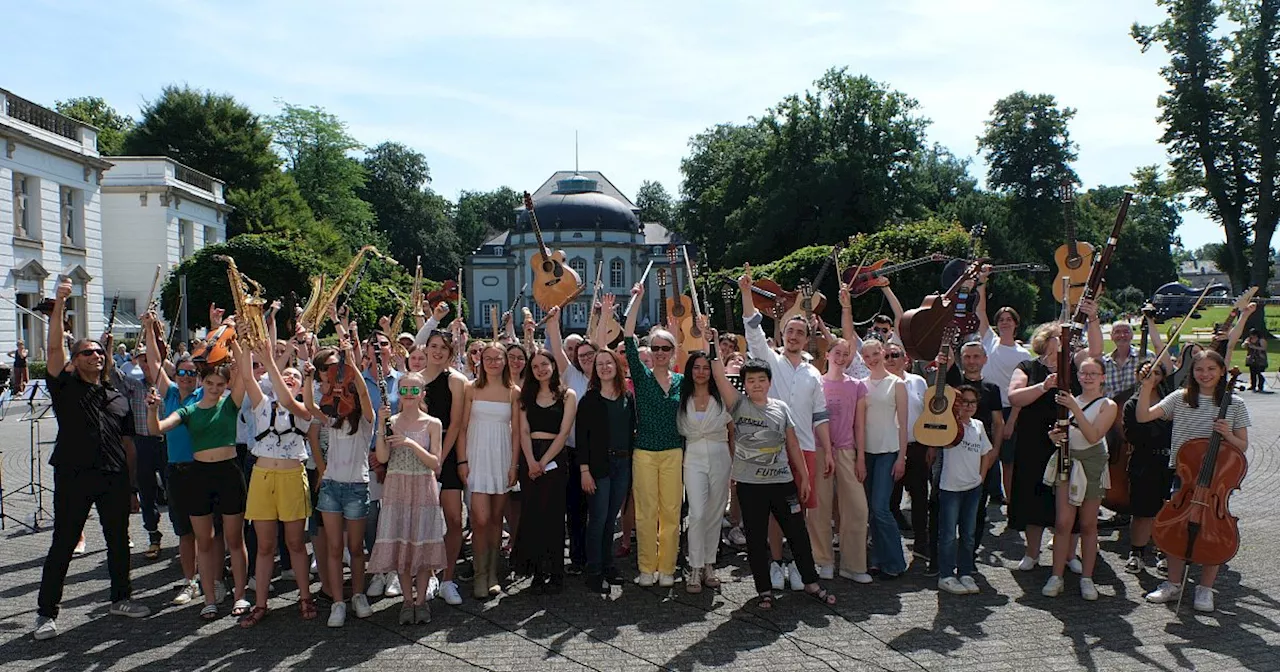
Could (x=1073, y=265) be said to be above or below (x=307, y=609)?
above

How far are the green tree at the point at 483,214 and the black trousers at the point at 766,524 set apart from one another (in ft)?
312

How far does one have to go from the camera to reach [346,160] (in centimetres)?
6500

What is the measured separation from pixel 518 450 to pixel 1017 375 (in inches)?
161

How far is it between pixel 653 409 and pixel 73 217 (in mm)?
31752

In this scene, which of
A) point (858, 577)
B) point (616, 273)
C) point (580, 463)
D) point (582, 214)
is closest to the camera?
point (580, 463)

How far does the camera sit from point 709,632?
6.09 m

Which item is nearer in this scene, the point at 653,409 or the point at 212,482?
the point at 212,482

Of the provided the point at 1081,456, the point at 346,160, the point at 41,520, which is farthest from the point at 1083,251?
the point at 346,160

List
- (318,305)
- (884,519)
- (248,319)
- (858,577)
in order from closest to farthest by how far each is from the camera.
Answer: (248,319), (858,577), (884,519), (318,305)

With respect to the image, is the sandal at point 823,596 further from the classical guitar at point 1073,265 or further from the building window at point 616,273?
the building window at point 616,273

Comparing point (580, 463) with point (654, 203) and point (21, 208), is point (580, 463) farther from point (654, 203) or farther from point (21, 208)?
point (654, 203)

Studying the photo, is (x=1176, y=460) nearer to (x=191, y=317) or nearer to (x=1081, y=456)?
(x=1081, y=456)

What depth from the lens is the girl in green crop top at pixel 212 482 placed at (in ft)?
20.5

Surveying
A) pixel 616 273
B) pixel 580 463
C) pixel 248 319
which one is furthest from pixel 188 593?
pixel 616 273
